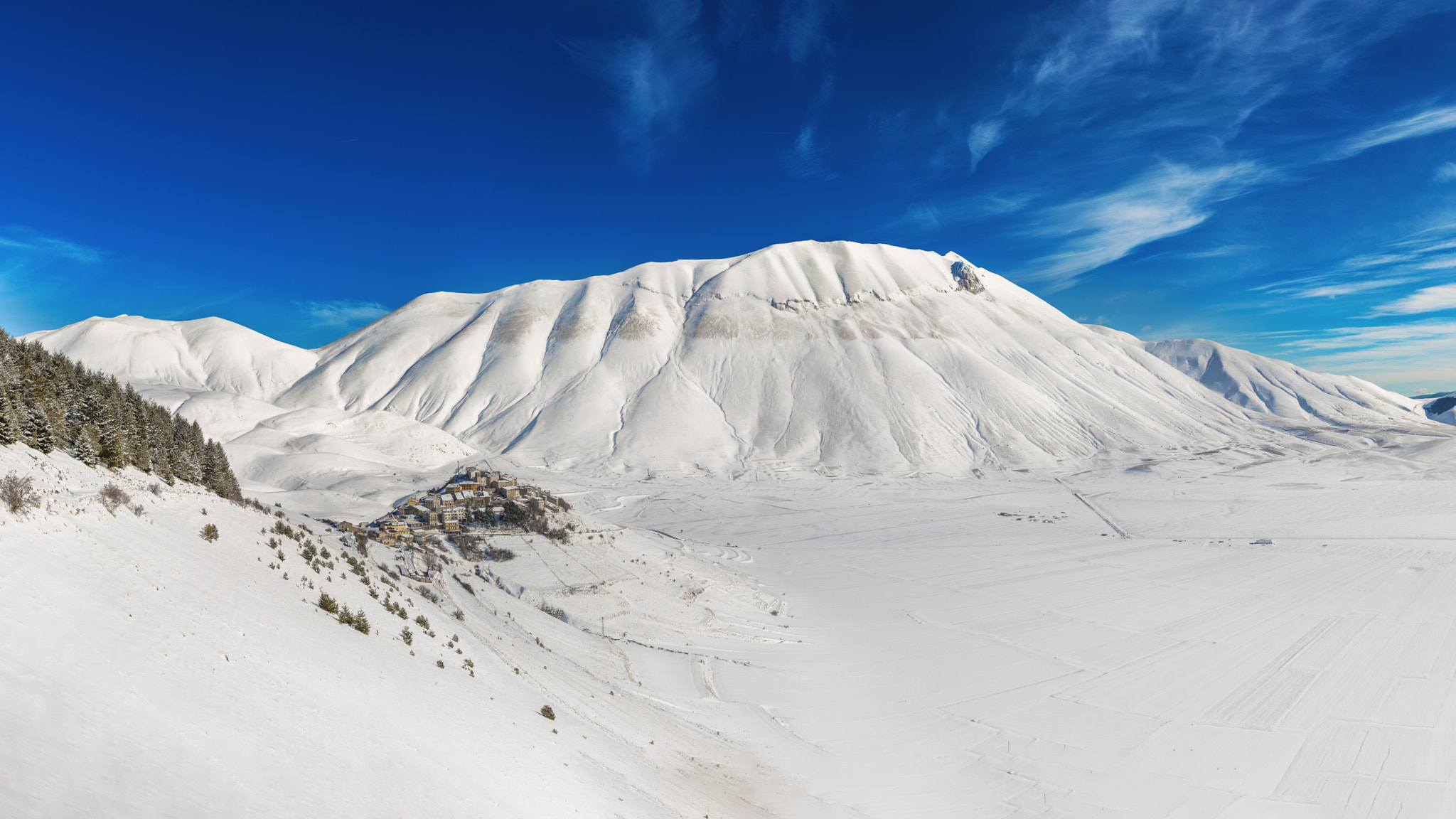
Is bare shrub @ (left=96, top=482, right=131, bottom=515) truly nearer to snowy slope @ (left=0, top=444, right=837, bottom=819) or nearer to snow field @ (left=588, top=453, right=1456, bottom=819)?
snowy slope @ (left=0, top=444, right=837, bottom=819)

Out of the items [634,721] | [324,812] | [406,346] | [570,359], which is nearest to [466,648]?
[634,721]

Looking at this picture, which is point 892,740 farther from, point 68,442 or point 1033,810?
point 68,442

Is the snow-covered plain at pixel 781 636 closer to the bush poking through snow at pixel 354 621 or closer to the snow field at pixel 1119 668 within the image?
the snow field at pixel 1119 668

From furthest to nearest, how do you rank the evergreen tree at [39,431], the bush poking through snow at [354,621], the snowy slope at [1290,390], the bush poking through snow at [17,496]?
the snowy slope at [1290,390]
the evergreen tree at [39,431]
the bush poking through snow at [354,621]
the bush poking through snow at [17,496]

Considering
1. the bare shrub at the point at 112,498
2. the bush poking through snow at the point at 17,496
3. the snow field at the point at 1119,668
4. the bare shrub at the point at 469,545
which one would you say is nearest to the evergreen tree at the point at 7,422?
the bare shrub at the point at 112,498

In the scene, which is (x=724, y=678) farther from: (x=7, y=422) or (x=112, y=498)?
(x=7, y=422)

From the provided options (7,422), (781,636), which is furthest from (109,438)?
(781,636)
